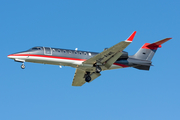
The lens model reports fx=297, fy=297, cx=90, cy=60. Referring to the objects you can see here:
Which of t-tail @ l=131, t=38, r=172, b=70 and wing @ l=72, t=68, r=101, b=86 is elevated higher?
t-tail @ l=131, t=38, r=172, b=70

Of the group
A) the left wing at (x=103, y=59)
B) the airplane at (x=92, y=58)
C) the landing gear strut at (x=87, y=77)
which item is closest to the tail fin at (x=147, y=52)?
the airplane at (x=92, y=58)

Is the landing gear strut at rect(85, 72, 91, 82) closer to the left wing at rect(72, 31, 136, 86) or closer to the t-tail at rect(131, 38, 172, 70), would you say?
the left wing at rect(72, 31, 136, 86)

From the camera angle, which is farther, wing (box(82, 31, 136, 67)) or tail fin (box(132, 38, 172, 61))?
tail fin (box(132, 38, 172, 61))

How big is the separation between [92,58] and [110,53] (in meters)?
1.75

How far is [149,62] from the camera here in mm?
30078

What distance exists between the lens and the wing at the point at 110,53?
24.2 metres

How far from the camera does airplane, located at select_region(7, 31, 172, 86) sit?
2601 cm

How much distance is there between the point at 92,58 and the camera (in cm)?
2680

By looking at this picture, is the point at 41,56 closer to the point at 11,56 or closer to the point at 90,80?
the point at 11,56

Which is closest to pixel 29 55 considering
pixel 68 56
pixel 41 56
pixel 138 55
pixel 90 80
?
pixel 41 56

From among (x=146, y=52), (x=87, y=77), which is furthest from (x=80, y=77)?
(x=146, y=52)

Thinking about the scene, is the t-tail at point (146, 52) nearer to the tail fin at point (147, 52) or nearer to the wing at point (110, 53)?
the tail fin at point (147, 52)

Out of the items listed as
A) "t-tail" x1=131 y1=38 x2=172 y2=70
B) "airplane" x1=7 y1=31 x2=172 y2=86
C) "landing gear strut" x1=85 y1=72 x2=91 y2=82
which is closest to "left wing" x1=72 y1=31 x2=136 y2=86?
"airplane" x1=7 y1=31 x2=172 y2=86

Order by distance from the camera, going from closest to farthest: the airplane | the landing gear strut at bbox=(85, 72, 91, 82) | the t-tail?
the airplane, the landing gear strut at bbox=(85, 72, 91, 82), the t-tail
